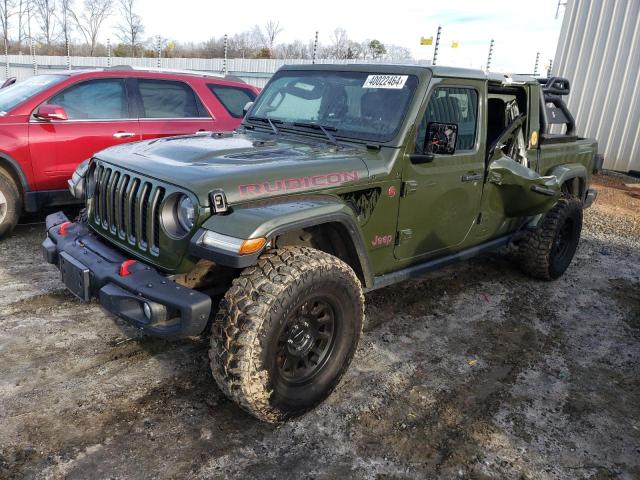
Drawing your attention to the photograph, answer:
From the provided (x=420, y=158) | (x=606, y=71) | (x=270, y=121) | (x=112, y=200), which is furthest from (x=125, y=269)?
(x=606, y=71)

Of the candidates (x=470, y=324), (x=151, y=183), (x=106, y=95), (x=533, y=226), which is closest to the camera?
(x=151, y=183)

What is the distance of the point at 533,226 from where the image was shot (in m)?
4.98

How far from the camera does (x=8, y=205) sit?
5.19m

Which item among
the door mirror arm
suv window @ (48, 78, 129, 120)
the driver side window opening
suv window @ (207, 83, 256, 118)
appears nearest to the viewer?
A: the door mirror arm

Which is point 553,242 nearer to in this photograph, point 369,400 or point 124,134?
point 369,400

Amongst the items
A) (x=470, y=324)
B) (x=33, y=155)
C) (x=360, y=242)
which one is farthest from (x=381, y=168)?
(x=33, y=155)

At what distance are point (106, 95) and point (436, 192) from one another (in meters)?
4.04

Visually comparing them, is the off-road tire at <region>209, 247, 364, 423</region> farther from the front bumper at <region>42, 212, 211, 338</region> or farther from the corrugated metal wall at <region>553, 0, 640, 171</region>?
the corrugated metal wall at <region>553, 0, 640, 171</region>

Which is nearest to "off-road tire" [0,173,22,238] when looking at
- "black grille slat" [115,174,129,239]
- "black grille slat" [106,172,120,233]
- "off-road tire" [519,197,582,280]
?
"black grille slat" [106,172,120,233]

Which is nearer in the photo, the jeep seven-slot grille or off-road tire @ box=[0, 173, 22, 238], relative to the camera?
the jeep seven-slot grille

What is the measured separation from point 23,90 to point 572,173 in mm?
5763

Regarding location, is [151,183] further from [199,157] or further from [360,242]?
[360,242]

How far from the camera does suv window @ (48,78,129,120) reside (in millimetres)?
5566

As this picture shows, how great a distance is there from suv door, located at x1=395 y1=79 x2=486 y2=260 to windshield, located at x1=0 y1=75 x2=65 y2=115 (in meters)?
4.16
